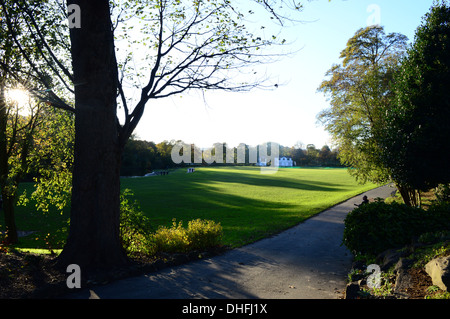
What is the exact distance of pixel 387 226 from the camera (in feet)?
27.5

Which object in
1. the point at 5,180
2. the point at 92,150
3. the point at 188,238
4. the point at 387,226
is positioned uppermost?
the point at 92,150

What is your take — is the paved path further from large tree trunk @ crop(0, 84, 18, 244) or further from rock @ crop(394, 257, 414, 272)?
large tree trunk @ crop(0, 84, 18, 244)

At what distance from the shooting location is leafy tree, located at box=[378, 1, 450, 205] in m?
12.8

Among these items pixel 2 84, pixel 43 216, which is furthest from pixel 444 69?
pixel 43 216

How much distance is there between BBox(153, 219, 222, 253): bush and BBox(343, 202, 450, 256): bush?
12.9 ft

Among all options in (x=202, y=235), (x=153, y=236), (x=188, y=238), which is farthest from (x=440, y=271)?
(x=153, y=236)

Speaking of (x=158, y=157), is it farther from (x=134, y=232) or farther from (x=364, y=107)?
(x=134, y=232)

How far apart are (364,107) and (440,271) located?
17.8m

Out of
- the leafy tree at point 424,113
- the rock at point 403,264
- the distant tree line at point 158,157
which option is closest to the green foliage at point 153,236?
the rock at point 403,264

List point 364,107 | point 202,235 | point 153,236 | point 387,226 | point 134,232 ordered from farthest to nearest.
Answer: point 364,107 < point 202,235 < point 153,236 < point 134,232 < point 387,226

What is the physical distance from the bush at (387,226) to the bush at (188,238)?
3939 millimetres

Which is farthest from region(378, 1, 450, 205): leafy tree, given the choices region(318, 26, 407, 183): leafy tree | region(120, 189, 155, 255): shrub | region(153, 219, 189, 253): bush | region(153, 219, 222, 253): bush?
region(120, 189, 155, 255): shrub
